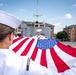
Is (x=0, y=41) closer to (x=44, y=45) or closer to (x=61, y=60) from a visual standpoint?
(x=61, y=60)

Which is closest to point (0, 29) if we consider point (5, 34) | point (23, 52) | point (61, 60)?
point (5, 34)

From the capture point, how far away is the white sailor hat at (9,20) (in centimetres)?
131

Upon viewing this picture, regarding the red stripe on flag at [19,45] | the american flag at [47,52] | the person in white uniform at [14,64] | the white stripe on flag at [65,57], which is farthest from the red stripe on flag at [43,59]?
the person in white uniform at [14,64]

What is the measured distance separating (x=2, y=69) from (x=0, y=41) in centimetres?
17

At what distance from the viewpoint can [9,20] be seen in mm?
1349

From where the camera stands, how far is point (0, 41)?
Result: 1.27 metres

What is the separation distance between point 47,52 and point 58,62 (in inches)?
19.3

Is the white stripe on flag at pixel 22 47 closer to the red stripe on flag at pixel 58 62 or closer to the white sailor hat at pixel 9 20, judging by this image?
the red stripe on flag at pixel 58 62

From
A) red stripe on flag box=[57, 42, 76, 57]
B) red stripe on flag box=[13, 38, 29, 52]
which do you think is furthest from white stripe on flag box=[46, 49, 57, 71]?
red stripe on flag box=[13, 38, 29, 52]

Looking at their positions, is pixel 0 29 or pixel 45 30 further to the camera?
pixel 45 30

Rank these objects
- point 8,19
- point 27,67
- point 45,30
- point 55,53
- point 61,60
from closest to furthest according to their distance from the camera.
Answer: point 27,67, point 8,19, point 61,60, point 55,53, point 45,30

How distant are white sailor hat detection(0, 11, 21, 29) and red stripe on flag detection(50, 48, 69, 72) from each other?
2191 millimetres

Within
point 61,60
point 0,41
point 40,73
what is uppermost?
point 0,41

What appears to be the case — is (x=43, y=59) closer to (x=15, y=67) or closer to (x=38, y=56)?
(x=38, y=56)
